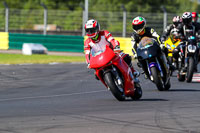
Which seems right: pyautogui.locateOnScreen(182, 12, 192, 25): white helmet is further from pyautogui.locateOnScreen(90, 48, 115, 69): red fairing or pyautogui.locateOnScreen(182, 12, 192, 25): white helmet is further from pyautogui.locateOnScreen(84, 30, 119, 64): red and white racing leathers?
pyautogui.locateOnScreen(90, 48, 115, 69): red fairing

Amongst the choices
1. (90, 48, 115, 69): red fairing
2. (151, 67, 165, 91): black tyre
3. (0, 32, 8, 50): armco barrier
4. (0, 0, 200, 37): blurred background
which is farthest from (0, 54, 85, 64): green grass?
(90, 48, 115, 69): red fairing

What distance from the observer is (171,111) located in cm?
826

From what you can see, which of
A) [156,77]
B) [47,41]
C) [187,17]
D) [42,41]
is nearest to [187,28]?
[187,17]

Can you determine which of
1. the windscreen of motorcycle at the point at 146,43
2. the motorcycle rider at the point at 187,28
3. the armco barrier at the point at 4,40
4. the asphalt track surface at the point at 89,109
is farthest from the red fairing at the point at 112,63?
the armco barrier at the point at 4,40

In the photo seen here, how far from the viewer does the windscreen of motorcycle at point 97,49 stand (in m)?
9.52

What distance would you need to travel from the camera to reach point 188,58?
13.5 meters

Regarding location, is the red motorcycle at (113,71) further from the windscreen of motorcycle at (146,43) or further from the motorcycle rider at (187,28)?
the motorcycle rider at (187,28)

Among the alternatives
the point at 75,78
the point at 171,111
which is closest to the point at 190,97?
the point at 171,111

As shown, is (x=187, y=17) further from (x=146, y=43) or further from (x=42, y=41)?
(x=42, y=41)

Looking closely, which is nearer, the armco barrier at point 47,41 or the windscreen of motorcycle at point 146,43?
the windscreen of motorcycle at point 146,43

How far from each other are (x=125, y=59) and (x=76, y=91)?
218 centimetres

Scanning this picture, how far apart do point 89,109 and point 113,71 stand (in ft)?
3.80

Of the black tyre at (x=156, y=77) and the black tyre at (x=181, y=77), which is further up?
the black tyre at (x=156, y=77)

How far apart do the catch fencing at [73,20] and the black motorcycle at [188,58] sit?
14980 millimetres
